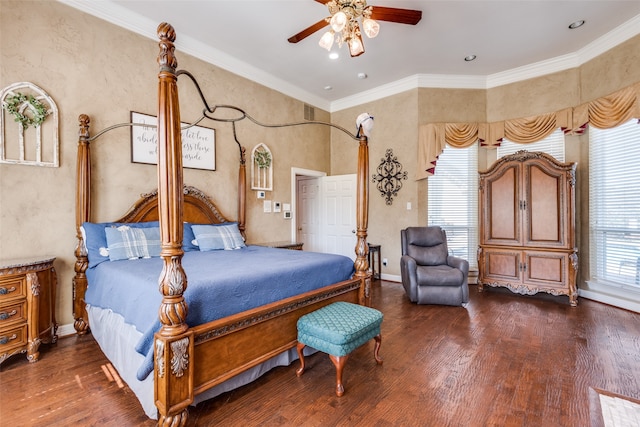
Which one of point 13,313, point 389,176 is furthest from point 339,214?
point 13,313

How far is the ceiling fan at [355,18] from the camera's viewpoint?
2.37 m

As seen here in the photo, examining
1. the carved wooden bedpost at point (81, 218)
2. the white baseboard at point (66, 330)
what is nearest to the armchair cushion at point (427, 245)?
the carved wooden bedpost at point (81, 218)

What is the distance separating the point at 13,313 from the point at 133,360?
4.18 feet

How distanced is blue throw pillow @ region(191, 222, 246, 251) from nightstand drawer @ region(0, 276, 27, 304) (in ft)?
4.79

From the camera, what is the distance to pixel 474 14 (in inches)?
132

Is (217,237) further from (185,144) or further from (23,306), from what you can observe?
(23,306)

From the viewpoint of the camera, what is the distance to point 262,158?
15.4ft

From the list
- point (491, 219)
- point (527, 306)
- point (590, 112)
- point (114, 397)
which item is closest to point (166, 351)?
point (114, 397)

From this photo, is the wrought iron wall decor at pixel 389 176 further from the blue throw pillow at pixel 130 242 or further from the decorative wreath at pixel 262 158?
the blue throw pillow at pixel 130 242

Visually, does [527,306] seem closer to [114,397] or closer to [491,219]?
[491,219]

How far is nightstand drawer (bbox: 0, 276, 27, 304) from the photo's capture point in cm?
223

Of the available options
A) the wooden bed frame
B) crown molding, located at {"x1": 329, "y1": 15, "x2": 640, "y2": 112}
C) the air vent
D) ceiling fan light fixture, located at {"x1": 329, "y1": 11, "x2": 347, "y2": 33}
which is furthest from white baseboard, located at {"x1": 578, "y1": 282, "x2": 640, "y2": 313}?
the air vent

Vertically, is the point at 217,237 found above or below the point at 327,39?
below

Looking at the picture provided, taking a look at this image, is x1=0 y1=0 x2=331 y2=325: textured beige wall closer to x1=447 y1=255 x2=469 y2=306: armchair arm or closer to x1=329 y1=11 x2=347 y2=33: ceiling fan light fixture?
x1=329 y1=11 x2=347 y2=33: ceiling fan light fixture
